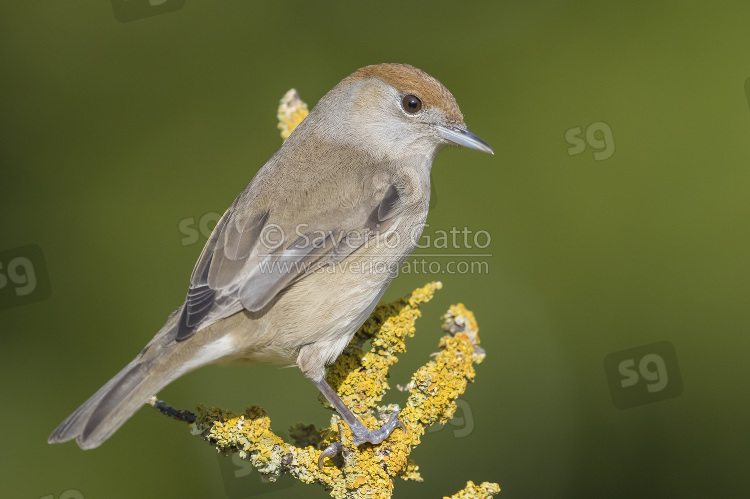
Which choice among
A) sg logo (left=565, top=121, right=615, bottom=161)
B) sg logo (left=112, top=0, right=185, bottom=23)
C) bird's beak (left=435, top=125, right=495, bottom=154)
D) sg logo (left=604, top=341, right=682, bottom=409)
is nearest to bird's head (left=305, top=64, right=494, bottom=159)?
bird's beak (left=435, top=125, right=495, bottom=154)

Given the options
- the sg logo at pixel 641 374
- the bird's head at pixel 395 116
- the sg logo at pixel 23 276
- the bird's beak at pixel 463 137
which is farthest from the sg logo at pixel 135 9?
the sg logo at pixel 641 374

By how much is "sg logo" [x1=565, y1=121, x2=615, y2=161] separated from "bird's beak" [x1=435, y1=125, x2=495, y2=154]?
0.79 metres

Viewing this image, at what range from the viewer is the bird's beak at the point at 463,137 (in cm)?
369

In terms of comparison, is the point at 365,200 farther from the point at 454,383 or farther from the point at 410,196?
the point at 454,383

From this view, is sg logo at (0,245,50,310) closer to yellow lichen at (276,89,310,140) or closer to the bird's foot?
yellow lichen at (276,89,310,140)

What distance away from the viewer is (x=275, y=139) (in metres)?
4.50

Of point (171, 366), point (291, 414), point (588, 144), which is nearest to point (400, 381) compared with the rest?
point (291, 414)

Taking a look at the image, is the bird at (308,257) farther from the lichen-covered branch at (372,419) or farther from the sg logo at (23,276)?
the sg logo at (23,276)

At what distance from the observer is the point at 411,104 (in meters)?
3.81

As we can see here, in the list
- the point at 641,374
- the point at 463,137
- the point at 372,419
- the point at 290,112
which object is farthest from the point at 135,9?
the point at 641,374

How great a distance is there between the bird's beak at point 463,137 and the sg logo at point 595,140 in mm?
790

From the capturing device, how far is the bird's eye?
150 inches

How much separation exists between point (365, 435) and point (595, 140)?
2.43 m

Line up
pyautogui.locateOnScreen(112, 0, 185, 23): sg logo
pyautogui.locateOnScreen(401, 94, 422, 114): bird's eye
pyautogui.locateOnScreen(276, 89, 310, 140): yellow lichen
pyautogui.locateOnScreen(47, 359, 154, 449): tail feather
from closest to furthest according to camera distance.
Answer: pyautogui.locateOnScreen(47, 359, 154, 449): tail feather, pyautogui.locateOnScreen(401, 94, 422, 114): bird's eye, pyautogui.locateOnScreen(276, 89, 310, 140): yellow lichen, pyautogui.locateOnScreen(112, 0, 185, 23): sg logo
